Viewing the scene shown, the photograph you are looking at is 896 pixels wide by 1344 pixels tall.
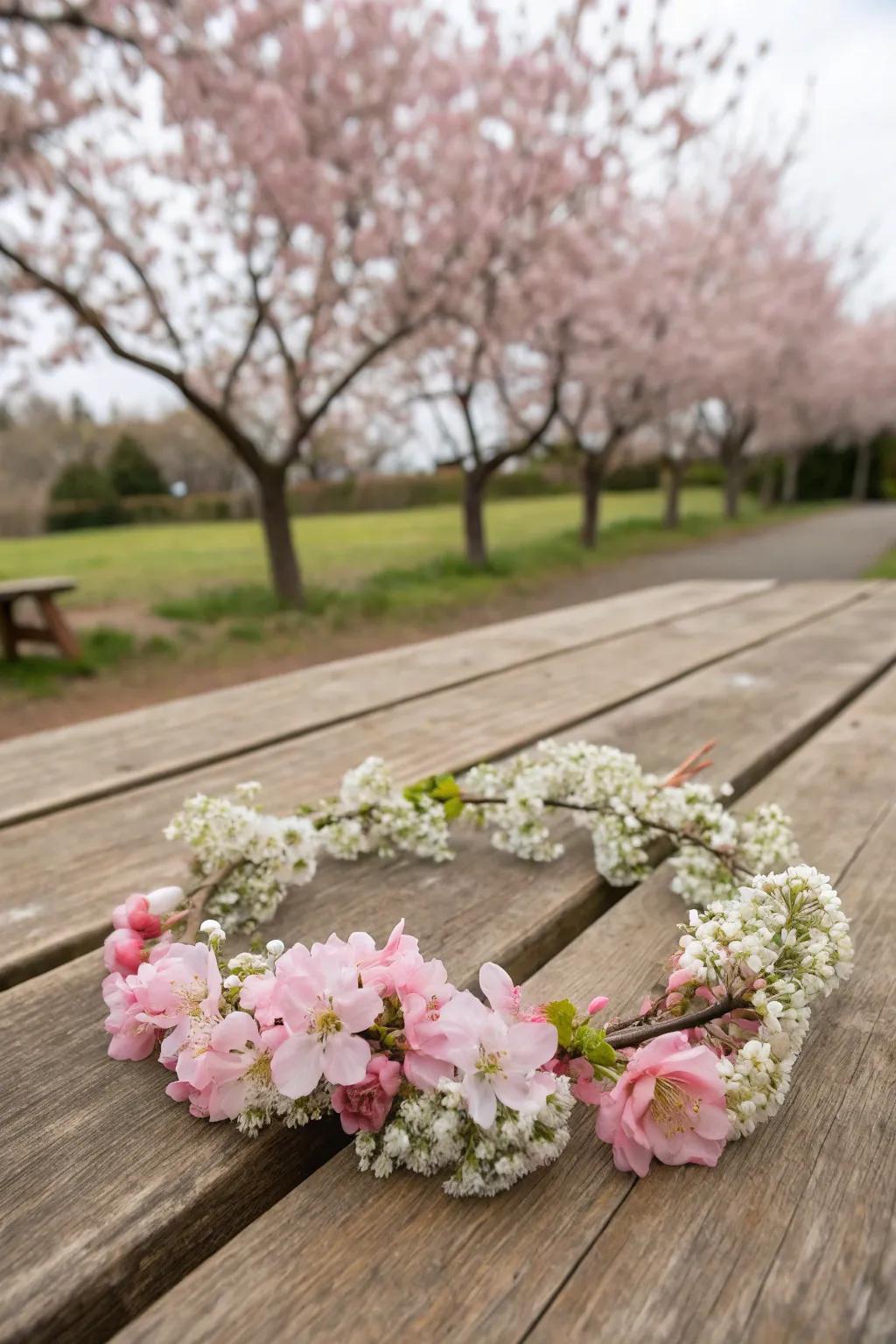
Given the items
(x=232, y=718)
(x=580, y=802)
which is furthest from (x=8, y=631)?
(x=580, y=802)

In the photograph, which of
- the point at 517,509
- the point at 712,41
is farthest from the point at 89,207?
the point at 517,509

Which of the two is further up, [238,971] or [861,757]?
[238,971]

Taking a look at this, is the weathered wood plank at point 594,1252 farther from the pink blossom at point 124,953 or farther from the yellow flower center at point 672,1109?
the pink blossom at point 124,953

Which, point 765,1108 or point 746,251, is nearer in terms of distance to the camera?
point 765,1108

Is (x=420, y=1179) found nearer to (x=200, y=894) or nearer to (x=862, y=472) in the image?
(x=200, y=894)

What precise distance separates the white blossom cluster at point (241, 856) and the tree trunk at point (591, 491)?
15.8m

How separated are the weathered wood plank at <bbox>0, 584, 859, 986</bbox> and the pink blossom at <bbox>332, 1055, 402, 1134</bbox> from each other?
0.52m

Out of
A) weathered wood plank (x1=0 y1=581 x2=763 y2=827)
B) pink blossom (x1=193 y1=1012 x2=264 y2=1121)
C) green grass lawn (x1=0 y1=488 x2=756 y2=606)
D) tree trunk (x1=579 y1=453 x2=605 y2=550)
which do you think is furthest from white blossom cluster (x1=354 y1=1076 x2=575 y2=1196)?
tree trunk (x1=579 y1=453 x2=605 y2=550)

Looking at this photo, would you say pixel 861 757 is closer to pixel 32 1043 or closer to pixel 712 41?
pixel 32 1043

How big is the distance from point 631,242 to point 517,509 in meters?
16.9

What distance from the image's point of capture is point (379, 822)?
1.26 m

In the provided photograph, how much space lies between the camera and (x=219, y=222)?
1009cm

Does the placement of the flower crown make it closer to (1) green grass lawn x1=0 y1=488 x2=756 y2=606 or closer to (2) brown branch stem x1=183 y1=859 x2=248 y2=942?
(2) brown branch stem x1=183 y1=859 x2=248 y2=942

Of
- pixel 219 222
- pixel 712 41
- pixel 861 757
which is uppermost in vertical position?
pixel 712 41
